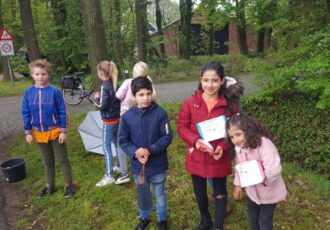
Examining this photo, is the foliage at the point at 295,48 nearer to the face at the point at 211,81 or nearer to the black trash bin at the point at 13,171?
the face at the point at 211,81

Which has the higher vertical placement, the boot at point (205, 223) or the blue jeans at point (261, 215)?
the blue jeans at point (261, 215)

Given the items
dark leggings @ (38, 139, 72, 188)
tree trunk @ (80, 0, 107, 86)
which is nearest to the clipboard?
dark leggings @ (38, 139, 72, 188)

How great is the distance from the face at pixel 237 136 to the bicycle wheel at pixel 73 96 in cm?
1081

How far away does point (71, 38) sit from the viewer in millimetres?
23516

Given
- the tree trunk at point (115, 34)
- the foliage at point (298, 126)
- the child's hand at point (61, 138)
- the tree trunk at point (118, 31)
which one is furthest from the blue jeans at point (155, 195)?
the tree trunk at point (118, 31)

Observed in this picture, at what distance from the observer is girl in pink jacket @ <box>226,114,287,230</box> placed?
3148mm

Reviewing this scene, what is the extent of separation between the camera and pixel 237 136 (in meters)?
3.26

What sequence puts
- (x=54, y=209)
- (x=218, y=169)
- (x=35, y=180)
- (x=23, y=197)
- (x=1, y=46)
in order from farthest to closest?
(x=1, y=46) → (x=35, y=180) → (x=23, y=197) → (x=54, y=209) → (x=218, y=169)

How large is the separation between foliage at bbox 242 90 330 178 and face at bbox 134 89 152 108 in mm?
3754

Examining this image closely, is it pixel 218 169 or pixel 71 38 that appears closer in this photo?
pixel 218 169

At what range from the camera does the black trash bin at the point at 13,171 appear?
20.2 ft

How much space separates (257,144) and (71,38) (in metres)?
21.9

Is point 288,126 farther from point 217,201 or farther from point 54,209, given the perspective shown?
point 54,209

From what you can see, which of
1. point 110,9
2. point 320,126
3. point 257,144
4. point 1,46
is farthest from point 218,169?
point 110,9
